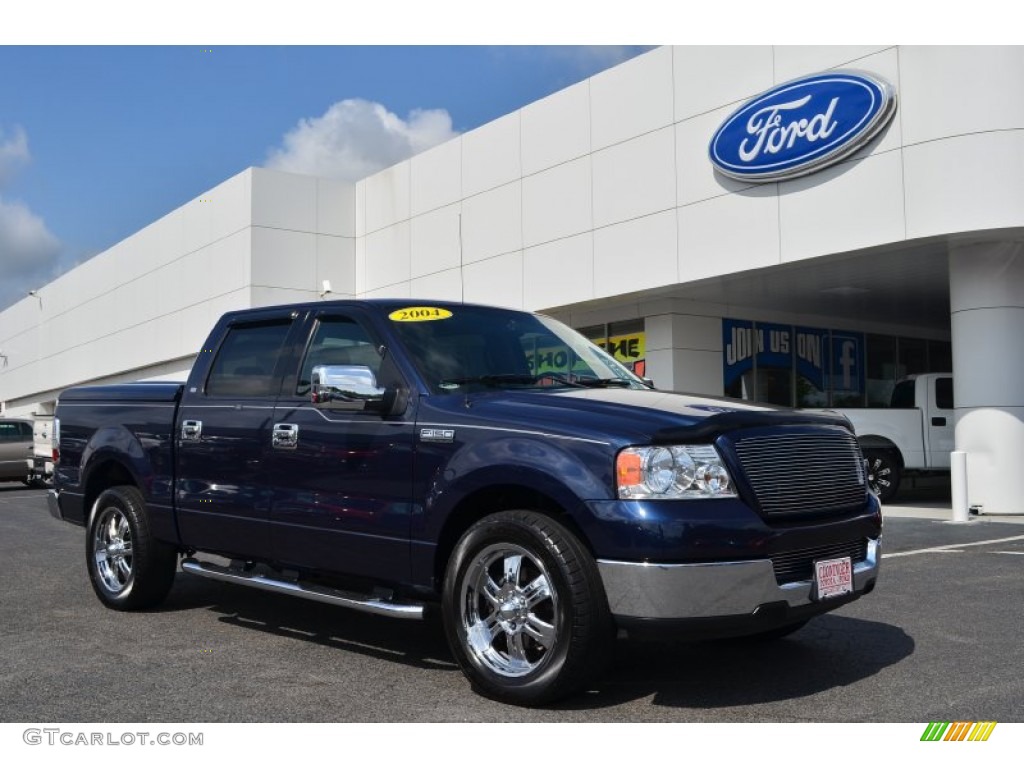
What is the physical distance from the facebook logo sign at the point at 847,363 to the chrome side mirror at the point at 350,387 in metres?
18.7

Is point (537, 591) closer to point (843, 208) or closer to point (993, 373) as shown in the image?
point (843, 208)

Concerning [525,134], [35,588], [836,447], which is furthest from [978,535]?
[525,134]

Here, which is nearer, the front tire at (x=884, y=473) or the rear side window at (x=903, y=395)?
the front tire at (x=884, y=473)

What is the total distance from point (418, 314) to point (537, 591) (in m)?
1.88

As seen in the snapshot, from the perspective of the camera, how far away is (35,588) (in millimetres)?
7898

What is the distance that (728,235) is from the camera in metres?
16.5

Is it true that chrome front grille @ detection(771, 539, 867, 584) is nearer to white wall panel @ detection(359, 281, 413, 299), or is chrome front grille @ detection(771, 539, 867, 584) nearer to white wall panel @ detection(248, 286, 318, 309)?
white wall panel @ detection(359, 281, 413, 299)

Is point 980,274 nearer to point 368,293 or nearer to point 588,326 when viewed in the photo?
point 588,326

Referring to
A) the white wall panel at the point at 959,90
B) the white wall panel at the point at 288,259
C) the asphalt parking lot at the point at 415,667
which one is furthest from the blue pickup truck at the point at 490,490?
the white wall panel at the point at 288,259

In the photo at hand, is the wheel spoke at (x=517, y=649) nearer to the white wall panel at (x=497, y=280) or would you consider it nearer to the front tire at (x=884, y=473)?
the front tire at (x=884, y=473)

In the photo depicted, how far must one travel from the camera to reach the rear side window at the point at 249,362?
604 cm

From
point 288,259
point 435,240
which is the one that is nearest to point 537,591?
point 435,240

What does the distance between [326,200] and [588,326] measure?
8835 mm

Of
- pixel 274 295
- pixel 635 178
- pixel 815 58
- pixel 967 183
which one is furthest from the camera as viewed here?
pixel 274 295
